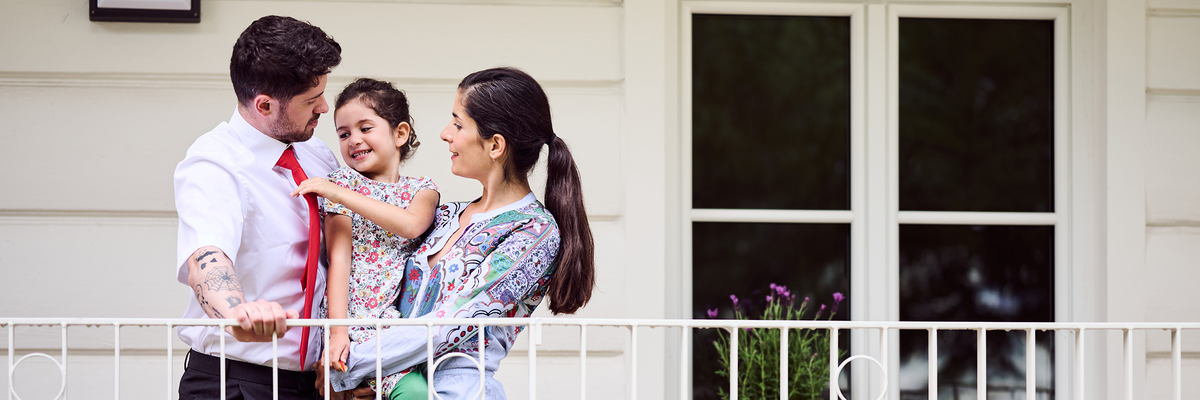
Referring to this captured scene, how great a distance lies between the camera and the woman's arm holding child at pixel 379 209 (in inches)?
64.4

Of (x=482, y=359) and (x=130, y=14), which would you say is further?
(x=130, y=14)

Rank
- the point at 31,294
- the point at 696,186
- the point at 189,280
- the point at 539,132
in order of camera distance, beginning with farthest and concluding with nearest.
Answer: the point at 696,186, the point at 31,294, the point at 539,132, the point at 189,280

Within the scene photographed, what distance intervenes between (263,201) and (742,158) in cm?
187

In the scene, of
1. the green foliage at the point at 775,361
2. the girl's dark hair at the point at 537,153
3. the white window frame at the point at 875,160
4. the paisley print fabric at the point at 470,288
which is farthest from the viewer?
the white window frame at the point at 875,160

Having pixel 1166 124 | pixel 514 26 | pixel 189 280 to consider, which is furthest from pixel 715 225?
pixel 189 280

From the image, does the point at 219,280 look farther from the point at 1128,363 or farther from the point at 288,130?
the point at 1128,363

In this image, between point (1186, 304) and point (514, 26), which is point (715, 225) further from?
point (1186, 304)

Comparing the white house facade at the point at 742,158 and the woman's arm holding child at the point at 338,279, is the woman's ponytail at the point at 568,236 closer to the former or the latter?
the woman's arm holding child at the point at 338,279

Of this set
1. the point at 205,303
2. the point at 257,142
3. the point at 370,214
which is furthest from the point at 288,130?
the point at 205,303

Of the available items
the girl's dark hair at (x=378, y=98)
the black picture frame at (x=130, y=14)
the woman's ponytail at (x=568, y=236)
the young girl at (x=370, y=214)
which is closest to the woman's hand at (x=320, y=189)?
the young girl at (x=370, y=214)

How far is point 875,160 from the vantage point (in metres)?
3.01

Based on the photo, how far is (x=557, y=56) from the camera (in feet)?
9.47

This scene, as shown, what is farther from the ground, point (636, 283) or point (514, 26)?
point (514, 26)

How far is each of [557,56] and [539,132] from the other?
1.17m
